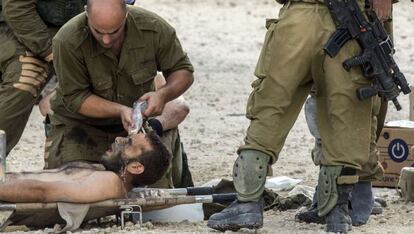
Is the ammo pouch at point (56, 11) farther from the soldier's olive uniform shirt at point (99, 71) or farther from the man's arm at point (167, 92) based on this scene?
the man's arm at point (167, 92)

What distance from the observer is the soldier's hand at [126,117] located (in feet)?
28.7

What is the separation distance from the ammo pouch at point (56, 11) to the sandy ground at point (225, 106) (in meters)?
1.54

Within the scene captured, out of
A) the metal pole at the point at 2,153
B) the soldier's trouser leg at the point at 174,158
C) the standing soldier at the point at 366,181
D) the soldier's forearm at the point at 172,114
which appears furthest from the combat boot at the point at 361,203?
the metal pole at the point at 2,153

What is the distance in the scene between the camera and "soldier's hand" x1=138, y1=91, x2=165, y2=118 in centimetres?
884

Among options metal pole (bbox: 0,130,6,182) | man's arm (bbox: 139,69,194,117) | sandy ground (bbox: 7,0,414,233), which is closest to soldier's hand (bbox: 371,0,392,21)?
sandy ground (bbox: 7,0,414,233)

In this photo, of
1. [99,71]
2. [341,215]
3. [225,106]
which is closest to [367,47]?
[341,215]

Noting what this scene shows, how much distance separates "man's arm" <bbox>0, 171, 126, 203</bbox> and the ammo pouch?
171 cm

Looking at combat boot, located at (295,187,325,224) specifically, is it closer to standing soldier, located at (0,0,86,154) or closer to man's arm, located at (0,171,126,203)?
man's arm, located at (0,171,126,203)

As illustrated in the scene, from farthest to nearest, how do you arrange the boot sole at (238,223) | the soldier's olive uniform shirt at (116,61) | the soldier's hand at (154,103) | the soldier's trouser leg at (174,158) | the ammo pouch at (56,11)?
the ammo pouch at (56,11) < the soldier's trouser leg at (174,158) < the soldier's olive uniform shirt at (116,61) < the soldier's hand at (154,103) < the boot sole at (238,223)

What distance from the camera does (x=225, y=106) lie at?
1420cm

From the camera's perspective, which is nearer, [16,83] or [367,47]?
[367,47]

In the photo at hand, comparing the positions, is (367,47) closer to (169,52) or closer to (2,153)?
(169,52)

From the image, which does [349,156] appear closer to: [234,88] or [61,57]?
[61,57]

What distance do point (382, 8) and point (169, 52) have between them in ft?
4.57
